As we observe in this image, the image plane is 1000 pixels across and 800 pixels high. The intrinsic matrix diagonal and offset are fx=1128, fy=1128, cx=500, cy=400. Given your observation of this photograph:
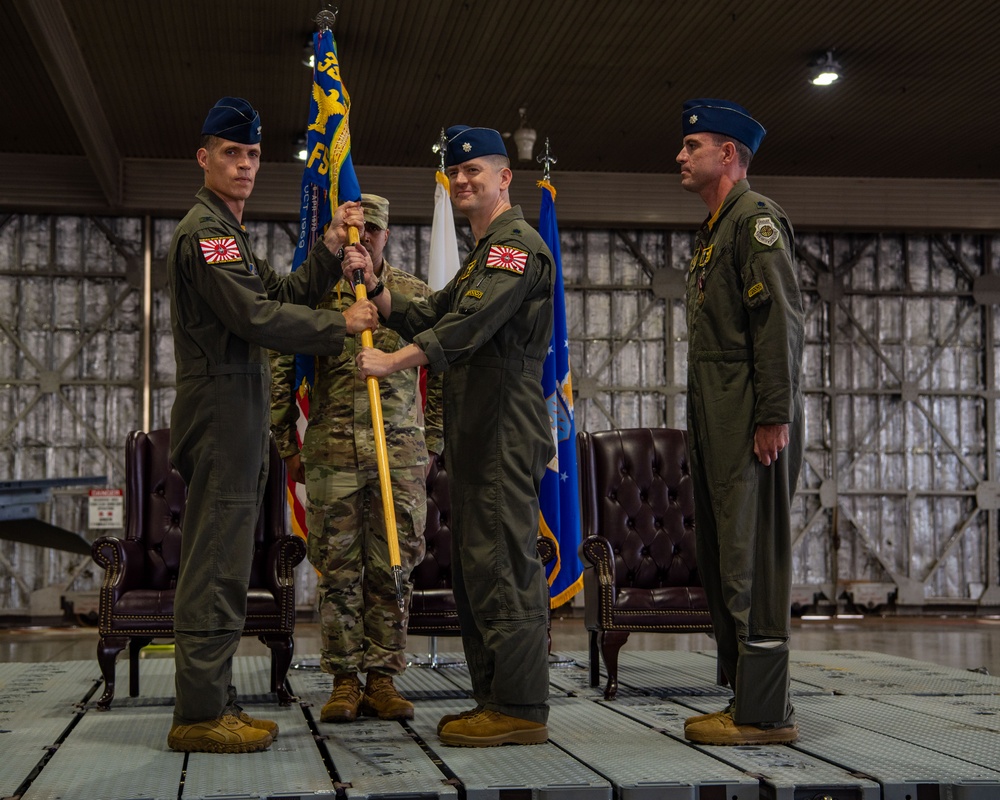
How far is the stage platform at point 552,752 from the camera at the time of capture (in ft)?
9.31

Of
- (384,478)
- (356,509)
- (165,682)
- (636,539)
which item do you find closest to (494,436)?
(384,478)

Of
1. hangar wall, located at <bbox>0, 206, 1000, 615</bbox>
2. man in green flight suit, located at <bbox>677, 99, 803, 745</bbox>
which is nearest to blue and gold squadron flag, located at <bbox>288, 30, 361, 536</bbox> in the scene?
man in green flight suit, located at <bbox>677, 99, 803, 745</bbox>

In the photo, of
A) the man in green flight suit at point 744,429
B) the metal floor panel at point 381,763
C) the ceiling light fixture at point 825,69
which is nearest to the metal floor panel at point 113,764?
the metal floor panel at point 381,763

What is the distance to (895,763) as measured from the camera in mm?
3119

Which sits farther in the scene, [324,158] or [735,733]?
[324,158]

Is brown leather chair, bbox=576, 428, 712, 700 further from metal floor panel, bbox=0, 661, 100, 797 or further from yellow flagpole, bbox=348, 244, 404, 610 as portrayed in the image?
metal floor panel, bbox=0, 661, 100, 797

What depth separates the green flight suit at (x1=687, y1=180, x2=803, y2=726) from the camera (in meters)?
3.37

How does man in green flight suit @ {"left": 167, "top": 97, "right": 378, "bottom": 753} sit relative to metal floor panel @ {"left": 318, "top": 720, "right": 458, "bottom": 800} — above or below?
above

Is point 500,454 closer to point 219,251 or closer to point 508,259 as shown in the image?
point 508,259

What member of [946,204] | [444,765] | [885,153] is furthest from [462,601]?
[946,204]

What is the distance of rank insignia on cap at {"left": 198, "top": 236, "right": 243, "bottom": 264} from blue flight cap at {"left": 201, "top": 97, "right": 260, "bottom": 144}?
15.3 inches

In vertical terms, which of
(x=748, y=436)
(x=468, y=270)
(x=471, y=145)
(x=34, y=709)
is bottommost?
(x=34, y=709)

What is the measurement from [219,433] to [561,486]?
269 cm

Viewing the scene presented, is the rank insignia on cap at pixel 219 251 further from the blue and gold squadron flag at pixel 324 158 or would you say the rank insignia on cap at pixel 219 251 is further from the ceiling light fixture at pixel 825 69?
the ceiling light fixture at pixel 825 69
